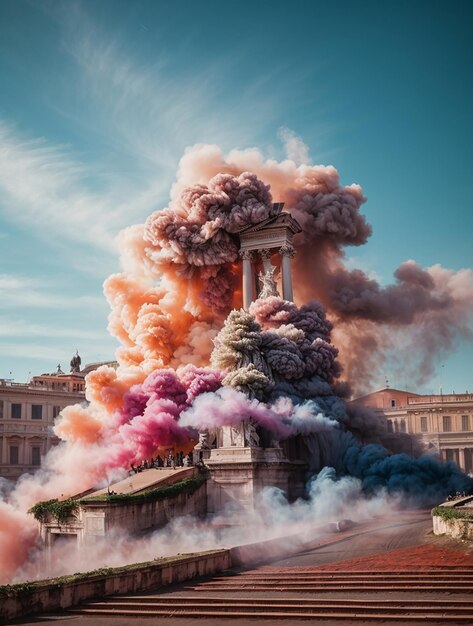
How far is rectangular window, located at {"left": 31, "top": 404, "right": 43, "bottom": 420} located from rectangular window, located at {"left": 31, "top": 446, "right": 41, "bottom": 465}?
3393mm

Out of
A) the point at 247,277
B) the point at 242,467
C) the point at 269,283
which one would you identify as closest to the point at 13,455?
the point at 247,277

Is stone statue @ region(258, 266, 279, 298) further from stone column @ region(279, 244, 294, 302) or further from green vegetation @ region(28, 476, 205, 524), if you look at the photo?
green vegetation @ region(28, 476, 205, 524)

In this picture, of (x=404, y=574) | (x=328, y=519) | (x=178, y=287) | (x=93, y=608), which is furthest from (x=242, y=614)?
(x=178, y=287)

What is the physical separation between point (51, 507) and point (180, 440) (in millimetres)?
13732

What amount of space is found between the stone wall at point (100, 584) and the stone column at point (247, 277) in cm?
3719

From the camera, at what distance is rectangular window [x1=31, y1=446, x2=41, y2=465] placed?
83.4 meters

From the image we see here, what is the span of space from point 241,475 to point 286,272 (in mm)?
20692

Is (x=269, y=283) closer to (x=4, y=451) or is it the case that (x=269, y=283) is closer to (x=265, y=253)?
(x=265, y=253)

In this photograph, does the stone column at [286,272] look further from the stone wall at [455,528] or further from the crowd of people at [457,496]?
the stone wall at [455,528]

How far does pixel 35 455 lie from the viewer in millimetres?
83812

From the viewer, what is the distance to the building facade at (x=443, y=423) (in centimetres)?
8438

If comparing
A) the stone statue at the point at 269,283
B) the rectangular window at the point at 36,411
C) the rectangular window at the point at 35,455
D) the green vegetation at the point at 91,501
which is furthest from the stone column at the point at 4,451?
the green vegetation at the point at 91,501

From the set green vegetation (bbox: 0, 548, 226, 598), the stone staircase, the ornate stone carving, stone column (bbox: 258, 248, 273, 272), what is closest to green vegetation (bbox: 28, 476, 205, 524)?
green vegetation (bbox: 0, 548, 226, 598)

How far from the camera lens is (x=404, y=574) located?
2522cm
